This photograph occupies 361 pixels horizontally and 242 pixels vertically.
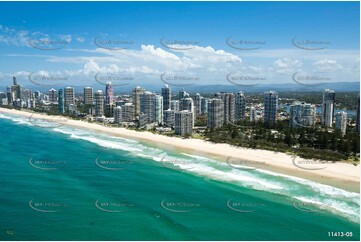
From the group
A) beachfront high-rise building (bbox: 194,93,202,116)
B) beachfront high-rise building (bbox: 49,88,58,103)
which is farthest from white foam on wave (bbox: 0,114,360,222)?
beachfront high-rise building (bbox: 49,88,58,103)

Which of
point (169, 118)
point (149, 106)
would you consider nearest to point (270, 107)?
point (169, 118)

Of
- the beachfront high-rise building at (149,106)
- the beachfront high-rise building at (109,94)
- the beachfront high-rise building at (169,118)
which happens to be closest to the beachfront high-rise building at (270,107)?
the beachfront high-rise building at (169,118)

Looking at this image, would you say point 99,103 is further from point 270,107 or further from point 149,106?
point 270,107

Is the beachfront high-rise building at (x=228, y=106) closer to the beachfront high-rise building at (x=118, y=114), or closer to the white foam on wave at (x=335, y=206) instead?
the beachfront high-rise building at (x=118, y=114)

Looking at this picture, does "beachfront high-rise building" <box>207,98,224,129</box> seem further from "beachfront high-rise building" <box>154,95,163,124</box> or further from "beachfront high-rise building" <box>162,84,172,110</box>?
"beachfront high-rise building" <box>162,84,172,110</box>

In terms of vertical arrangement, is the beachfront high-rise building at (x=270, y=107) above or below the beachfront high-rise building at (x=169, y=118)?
above

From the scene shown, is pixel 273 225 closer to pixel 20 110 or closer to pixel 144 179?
pixel 144 179

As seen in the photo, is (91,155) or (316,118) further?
(316,118)

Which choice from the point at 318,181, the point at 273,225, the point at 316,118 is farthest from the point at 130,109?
the point at 273,225
